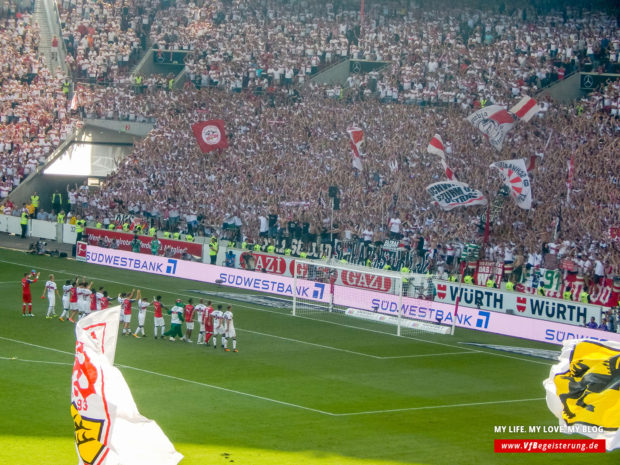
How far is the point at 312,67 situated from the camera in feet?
195

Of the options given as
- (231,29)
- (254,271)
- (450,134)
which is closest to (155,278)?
(254,271)

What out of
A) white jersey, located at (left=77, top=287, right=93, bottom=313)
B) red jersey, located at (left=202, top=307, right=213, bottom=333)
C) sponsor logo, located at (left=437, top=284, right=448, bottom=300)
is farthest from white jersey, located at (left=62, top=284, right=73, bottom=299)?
sponsor logo, located at (left=437, top=284, right=448, bottom=300)

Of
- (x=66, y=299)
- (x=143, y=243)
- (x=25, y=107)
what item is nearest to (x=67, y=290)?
(x=66, y=299)

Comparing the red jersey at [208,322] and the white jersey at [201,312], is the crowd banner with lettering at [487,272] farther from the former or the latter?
the white jersey at [201,312]

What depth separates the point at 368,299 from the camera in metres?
38.7

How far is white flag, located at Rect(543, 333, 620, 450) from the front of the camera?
14.3 meters

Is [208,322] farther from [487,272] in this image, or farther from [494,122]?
[494,122]

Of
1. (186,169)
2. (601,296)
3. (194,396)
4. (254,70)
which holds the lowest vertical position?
(194,396)

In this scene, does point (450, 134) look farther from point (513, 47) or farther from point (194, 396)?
point (194, 396)

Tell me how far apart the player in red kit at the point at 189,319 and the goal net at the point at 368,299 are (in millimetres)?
6370

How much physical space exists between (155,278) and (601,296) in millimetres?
18761

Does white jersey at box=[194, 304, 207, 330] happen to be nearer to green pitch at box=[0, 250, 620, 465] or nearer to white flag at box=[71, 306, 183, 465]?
green pitch at box=[0, 250, 620, 465]

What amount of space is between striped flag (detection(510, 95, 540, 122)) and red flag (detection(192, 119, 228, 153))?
1556 cm

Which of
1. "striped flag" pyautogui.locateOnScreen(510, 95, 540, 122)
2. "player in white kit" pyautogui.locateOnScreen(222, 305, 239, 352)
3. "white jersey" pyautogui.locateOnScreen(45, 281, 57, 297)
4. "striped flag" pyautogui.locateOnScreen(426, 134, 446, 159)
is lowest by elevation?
"player in white kit" pyautogui.locateOnScreen(222, 305, 239, 352)
